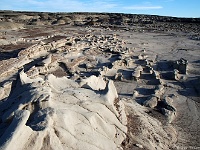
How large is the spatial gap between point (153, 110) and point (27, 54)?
24.8 feet

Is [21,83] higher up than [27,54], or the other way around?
[21,83]

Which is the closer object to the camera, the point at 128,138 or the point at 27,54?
the point at 128,138

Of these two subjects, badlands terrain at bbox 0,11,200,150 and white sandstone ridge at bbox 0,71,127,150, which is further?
badlands terrain at bbox 0,11,200,150

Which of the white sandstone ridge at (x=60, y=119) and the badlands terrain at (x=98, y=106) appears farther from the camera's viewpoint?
the badlands terrain at (x=98, y=106)

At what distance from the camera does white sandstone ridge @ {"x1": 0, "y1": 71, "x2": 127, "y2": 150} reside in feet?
14.0

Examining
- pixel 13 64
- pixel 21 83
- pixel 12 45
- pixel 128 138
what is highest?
pixel 21 83

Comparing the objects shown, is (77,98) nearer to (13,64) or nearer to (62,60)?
(13,64)

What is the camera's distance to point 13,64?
1154 centimetres

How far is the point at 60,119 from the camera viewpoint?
482 centimetres

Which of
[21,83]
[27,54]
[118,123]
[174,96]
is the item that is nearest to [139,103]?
[174,96]

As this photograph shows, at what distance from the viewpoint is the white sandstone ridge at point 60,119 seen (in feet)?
14.0

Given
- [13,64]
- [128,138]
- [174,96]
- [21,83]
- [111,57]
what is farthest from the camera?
[111,57]

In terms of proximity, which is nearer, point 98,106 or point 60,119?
point 60,119

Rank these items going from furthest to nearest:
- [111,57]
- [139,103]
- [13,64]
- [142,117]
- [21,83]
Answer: [111,57] < [13,64] < [139,103] < [142,117] < [21,83]
